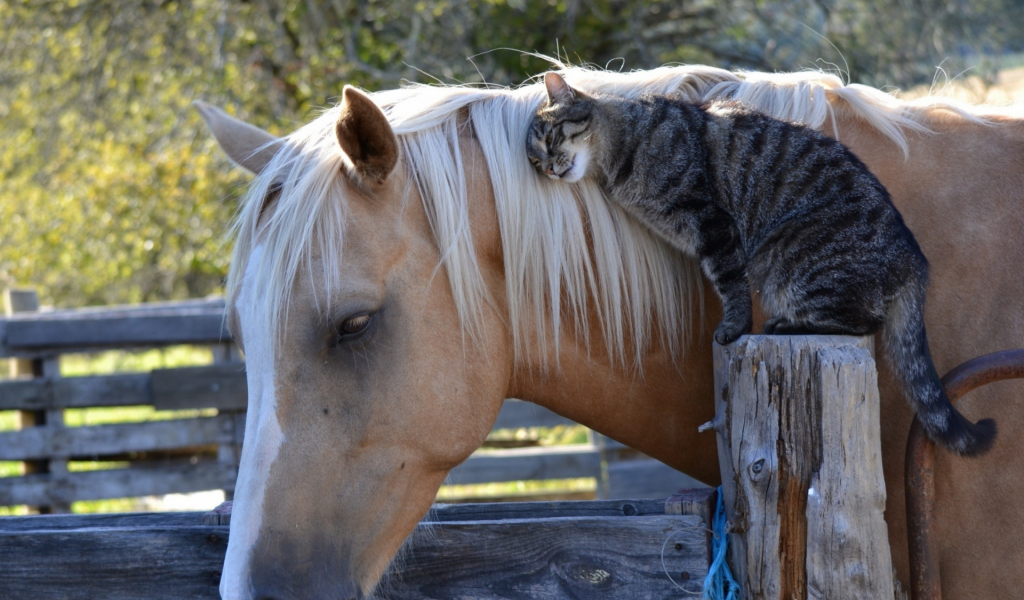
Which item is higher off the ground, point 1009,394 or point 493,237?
point 493,237

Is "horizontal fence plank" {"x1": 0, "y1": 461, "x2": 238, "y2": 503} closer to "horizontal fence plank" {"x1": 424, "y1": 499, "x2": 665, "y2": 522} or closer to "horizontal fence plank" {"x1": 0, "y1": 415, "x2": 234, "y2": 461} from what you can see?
"horizontal fence plank" {"x1": 0, "y1": 415, "x2": 234, "y2": 461}

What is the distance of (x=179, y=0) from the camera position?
27.3 feet

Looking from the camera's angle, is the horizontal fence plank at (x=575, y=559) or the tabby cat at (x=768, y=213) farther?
the tabby cat at (x=768, y=213)

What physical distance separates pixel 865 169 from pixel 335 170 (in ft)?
4.03

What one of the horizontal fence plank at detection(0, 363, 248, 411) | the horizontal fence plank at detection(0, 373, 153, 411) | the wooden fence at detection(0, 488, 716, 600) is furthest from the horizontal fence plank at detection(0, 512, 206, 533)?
the horizontal fence plank at detection(0, 373, 153, 411)

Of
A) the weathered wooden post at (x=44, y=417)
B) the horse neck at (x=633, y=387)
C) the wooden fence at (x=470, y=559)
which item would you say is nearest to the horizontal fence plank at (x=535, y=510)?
the wooden fence at (x=470, y=559)

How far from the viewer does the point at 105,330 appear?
18.7 ft

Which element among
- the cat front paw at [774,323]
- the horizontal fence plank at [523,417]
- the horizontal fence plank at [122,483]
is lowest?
the horizontal fence plank at [122,483]

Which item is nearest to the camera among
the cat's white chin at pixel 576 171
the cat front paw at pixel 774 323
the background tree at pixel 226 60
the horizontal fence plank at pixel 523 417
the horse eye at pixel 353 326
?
the horse eye at pixel 353 326

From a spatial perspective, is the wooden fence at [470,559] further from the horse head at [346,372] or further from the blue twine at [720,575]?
the horse head at [346,372]

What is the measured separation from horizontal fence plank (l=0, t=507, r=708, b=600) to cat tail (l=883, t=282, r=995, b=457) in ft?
1.68

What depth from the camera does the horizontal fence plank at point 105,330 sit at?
5.71 metres

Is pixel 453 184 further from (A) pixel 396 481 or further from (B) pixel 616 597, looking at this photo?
(B) pixel 616 597

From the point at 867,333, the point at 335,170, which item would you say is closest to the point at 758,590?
the point at 867,333
